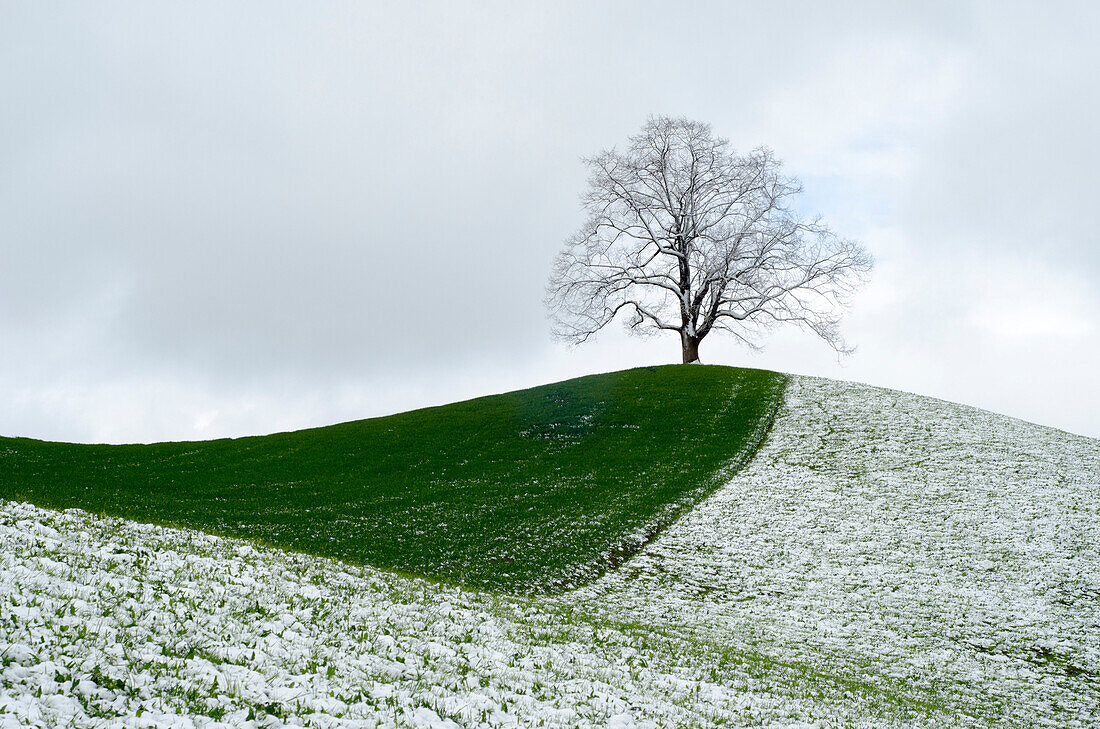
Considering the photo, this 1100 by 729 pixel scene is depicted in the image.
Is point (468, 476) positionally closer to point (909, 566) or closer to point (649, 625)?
point (649, 625)

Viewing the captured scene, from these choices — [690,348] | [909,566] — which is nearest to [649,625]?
[909,566]

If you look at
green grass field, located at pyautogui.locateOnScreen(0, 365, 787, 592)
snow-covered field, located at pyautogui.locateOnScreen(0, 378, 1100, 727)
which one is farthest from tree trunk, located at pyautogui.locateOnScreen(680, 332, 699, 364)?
snow-covered field, located at pyautogui.locateOnScreen(0, 378, 1100, 727)

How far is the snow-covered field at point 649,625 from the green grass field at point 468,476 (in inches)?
127

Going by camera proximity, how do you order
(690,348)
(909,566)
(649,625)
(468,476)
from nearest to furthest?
(649,625), (909,566), (468,476), (690,348)

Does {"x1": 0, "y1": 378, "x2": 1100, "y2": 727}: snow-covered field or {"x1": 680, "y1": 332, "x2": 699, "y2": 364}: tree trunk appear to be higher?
{"x1": 680, "y1": 332, "x2": 699, "y2": 364}: tree trunk

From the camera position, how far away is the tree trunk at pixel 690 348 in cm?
5966

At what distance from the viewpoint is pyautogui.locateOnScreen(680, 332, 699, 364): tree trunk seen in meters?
59.7

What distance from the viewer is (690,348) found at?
59812 millimetres

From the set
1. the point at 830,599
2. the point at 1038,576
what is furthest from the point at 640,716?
the point at 1038,576

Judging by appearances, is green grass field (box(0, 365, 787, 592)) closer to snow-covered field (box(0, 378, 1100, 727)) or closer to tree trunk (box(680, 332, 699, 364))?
snow-covered field (box(0, 378, 1100, 727))

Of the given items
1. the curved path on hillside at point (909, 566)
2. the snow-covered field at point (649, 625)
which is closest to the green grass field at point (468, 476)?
the curved path on hillside at point (909, 566)

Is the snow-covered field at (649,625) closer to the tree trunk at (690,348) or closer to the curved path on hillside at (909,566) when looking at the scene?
the curved path on hillside at (909,566)

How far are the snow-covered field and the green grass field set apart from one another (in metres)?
3.23

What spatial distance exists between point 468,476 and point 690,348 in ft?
98.0
